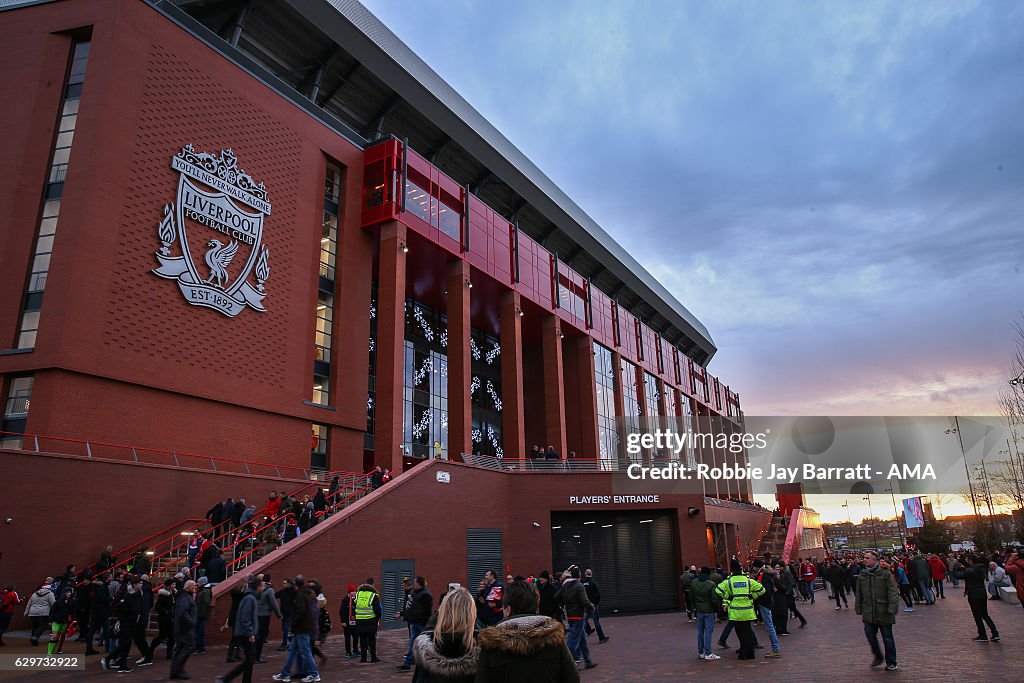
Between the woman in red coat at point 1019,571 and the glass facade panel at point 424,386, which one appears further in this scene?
the glass facade panel at point 424,386

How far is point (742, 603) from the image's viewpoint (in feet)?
40.4

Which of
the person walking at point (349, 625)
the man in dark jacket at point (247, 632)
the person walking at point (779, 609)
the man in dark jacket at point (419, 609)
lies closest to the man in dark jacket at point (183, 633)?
the man in dark jacket at point (247, 632)

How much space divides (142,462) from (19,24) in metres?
17.6

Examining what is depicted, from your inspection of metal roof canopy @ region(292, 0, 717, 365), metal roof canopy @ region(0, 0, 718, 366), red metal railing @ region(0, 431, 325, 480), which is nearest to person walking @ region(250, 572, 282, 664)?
red metal railing @ region(0, 431, 325, 480)

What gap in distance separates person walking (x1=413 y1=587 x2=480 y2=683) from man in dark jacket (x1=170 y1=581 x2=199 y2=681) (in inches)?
342

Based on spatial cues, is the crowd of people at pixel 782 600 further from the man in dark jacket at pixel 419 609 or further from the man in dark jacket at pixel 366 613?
the man in dark jacket at pixel 366 613

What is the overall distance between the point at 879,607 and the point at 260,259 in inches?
979

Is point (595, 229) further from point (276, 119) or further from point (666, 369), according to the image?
point (276, 119)

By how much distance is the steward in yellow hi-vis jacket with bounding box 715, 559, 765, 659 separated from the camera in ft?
40.0

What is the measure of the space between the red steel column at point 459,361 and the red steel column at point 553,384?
26.4 ft

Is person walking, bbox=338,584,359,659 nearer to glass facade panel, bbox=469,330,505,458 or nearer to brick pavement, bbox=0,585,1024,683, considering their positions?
brick pavement, bbox=0,585,1024,683

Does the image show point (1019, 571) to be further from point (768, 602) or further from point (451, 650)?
point (451, 650)

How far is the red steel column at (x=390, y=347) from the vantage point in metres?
30.0

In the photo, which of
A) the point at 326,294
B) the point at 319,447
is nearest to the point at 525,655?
the point at 319,447
